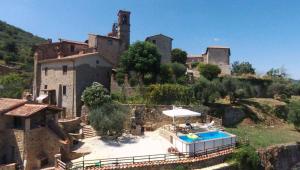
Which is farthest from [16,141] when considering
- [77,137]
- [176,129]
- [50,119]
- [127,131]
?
[176,129]

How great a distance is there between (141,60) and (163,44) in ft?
41.1

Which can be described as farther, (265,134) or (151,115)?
(265,134)

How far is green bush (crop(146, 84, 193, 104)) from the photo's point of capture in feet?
113

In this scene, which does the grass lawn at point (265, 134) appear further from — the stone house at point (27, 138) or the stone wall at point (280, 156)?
the stone house at point (27, 138)

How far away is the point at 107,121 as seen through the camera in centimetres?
2762

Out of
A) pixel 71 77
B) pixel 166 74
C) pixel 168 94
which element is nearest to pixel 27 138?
pixel 71 77

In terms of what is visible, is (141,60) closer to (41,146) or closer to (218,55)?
(41,146)

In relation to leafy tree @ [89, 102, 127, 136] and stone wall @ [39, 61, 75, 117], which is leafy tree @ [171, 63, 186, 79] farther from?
leafy tree @ [89, 102, 127, 136]

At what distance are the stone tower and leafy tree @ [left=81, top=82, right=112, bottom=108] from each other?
1550cm

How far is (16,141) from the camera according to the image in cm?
2403

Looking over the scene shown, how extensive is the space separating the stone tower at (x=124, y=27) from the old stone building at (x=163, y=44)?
4458 millimetres

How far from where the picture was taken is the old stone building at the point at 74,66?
1389 inches

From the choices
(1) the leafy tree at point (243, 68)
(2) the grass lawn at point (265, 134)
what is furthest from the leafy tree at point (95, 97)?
(1) the leafy tree at point (243, 68)

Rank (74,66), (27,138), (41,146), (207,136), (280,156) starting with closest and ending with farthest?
(27,138), (41,146), (207,136), (280,156), (74,66)
